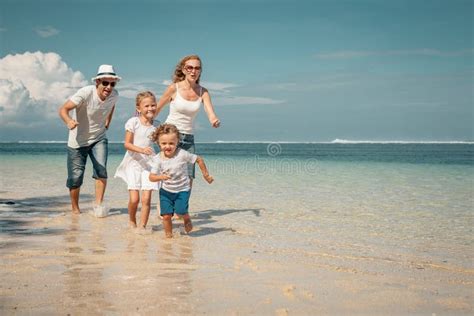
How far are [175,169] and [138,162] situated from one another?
842 millimetres

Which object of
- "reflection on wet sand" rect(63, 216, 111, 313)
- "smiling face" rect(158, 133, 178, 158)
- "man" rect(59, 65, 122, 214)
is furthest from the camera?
"man" rect(59, 65, 122, 214)

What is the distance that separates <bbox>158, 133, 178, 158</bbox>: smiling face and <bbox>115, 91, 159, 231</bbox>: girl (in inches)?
14.3

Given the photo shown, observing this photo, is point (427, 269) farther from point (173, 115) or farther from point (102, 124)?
point (102, 124)

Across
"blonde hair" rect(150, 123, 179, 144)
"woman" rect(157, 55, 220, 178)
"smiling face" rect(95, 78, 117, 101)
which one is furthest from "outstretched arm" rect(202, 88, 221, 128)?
"smiling face" rect(95, 78, 117, 101)

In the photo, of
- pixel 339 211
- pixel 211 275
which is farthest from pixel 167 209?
pixel 339 211

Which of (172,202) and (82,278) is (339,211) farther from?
(82,278)

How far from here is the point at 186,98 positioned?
22.4ft

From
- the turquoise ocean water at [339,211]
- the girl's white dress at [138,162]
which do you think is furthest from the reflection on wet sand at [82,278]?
the turquoise ocean water at [339,211]

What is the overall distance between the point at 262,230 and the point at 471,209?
4394 mm

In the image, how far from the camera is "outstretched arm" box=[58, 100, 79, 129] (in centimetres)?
664

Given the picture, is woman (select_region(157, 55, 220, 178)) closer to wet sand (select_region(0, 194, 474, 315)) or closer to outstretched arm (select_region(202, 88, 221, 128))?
outstretched arm (select_region(202, 88, 221, 128))

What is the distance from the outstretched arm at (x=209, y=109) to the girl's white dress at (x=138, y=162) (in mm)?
711

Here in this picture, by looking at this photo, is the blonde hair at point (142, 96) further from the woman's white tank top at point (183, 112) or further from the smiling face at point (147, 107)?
the woman's white tank top at point (183, 112)

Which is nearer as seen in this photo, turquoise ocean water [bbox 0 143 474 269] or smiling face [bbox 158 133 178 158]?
turquoise ocean water [bbox 0 143 474 269]
